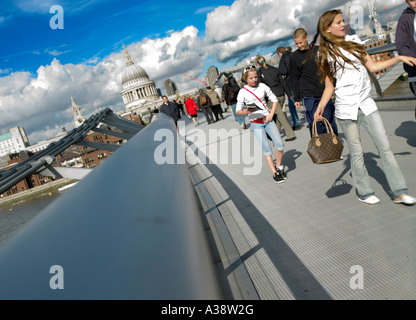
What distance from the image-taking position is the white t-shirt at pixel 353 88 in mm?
2557

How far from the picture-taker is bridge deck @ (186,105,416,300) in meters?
1.76

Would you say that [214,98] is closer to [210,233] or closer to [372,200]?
[372,200]

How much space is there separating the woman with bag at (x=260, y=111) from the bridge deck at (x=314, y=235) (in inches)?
11.6

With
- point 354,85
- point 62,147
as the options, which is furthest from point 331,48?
point 62,147

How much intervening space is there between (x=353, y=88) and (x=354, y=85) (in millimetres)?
24

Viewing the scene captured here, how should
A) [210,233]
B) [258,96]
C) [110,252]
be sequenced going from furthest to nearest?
[258,96]
[210,233]
[110,252]

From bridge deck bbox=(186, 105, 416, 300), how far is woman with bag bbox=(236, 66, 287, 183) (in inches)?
11.6

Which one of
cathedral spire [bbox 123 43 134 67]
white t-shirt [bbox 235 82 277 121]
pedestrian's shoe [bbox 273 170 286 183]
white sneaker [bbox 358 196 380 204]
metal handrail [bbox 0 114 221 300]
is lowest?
white sneaker [bbox 358 196 380 204]

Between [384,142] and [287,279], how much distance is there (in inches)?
52.0

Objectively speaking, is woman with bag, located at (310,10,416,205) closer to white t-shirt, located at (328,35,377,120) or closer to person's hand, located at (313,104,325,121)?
white t-shirt, located at (328,35,377,120)

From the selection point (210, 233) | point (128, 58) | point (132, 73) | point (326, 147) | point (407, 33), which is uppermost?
point (128, 58)

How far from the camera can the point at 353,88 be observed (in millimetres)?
2561

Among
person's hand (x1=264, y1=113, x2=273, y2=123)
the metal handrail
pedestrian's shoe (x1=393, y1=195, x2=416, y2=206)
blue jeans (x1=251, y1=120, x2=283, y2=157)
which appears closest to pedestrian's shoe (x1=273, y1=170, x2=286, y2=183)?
blue jeans (x1=251, y1=120, x2=283, y2=157)
